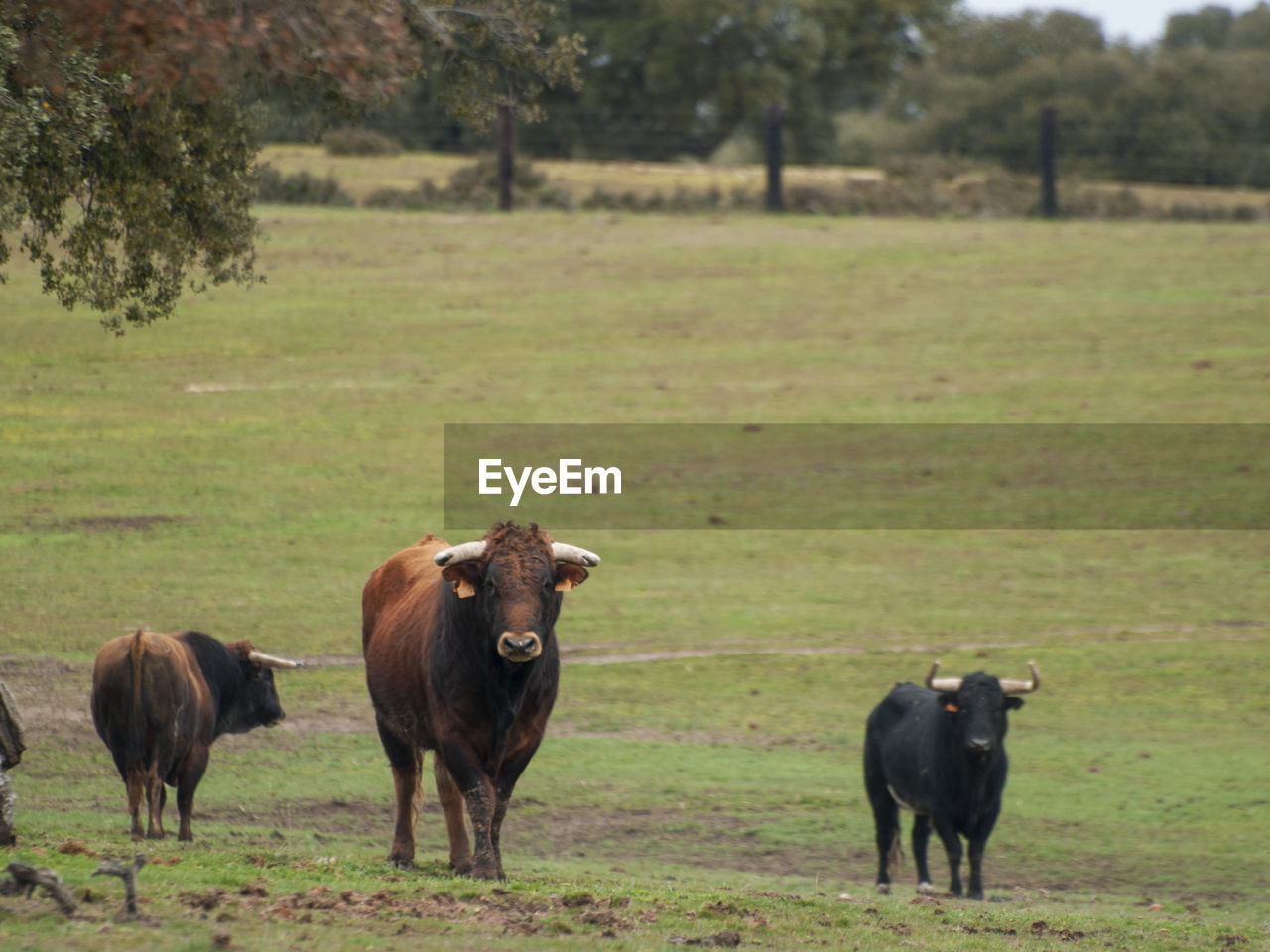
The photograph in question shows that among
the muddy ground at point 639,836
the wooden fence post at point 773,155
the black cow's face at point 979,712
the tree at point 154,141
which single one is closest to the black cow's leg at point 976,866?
the muddy ground at point 639,836

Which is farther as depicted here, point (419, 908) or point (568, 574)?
point (568, 574)

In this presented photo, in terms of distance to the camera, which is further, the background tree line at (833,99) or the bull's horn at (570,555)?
the background tree line at (833,99)

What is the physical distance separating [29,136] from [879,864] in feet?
26.7

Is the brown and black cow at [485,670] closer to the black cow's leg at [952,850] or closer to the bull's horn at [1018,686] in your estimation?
the black cow's leg at [952,850]

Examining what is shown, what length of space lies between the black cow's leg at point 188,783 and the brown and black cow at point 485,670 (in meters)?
2.00

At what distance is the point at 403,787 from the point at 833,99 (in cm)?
5126

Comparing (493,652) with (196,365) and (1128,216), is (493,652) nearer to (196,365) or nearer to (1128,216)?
(196,365)

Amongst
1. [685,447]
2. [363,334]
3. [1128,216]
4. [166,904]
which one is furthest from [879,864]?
[1128,216]

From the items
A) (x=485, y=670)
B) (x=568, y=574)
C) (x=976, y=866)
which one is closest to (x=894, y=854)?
(x=976, y=866)

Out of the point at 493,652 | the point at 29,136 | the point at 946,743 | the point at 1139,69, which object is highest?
the point at 1139,69

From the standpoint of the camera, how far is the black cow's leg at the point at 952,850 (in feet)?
39.3

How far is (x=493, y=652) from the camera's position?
9594 mm

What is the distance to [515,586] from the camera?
9336 millimetres

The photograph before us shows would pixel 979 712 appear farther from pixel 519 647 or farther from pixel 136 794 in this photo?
pixel 136 794
